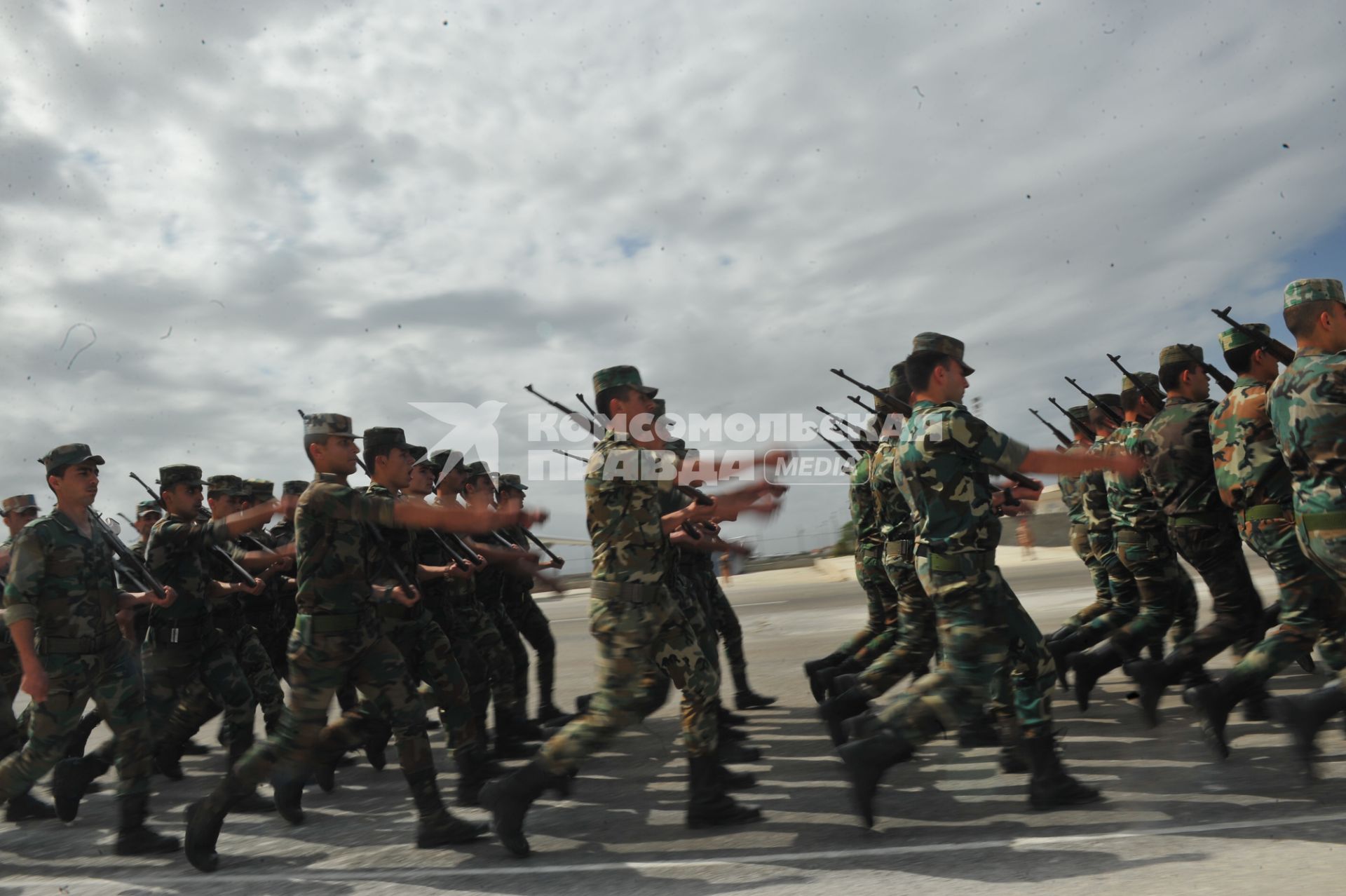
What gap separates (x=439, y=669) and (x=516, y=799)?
1.73 m

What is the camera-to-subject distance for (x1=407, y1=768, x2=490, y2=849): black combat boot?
185 inches

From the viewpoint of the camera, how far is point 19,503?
27.7 ft

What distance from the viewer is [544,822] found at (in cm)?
506

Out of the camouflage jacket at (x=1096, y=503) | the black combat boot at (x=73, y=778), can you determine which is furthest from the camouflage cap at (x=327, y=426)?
the camouflage jacket at (x=1096, y=503)

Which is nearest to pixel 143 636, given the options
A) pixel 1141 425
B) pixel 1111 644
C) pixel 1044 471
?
pixel 1044 471

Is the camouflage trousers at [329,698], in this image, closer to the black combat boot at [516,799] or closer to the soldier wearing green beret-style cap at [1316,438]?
the black combat boot at [516,799]

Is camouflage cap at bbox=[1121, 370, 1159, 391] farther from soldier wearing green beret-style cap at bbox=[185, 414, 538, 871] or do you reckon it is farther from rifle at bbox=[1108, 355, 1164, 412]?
soldier wearing green beret-style cap at bbox=[185, 414, 538, 871]

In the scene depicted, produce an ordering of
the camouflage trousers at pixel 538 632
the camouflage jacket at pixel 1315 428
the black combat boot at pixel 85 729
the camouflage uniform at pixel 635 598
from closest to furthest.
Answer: the camouflage jacket at pixel 1315 428, the camouflage uniform at pixel 635 598, the black combat boot at pixel 85 729, the camouflage trousers at pixel 538 632

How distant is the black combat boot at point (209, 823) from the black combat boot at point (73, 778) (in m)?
1.45

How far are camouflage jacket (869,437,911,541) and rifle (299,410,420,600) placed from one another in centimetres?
306

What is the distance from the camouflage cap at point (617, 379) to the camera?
4.91 m

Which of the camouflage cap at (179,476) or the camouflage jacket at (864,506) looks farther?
the camouflage jacket at (864,506)

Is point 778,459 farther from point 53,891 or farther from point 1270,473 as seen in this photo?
point 53,891

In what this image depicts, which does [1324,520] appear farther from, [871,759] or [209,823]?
[209,823]
